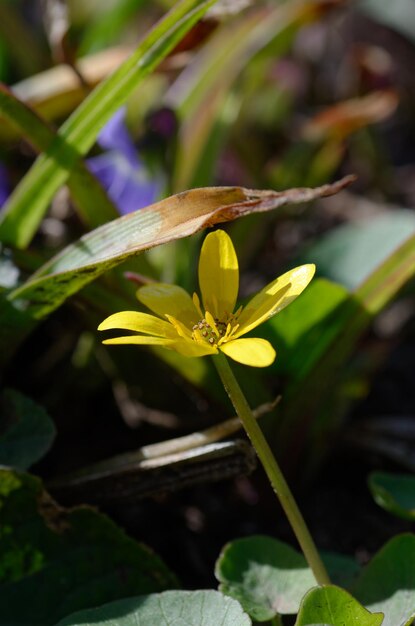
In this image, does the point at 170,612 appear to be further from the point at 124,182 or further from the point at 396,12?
the point at 396,12

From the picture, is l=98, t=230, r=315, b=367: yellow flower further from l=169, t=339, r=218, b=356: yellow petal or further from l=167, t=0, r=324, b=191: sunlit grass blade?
l=167, t=0, r=324, b=191: sunlit grass blade

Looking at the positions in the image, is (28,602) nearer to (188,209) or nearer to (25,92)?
(188,209)

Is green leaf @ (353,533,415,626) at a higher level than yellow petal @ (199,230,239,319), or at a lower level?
lower

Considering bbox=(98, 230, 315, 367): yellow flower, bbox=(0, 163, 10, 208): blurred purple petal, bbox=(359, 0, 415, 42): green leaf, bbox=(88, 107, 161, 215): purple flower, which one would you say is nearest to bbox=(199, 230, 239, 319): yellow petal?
bbox=(98, 230, 315, 367): yellow flower

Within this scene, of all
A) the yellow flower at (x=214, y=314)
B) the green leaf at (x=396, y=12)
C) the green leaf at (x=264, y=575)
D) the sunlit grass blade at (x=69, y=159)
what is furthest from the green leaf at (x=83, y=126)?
the green leaf at (x=396, y=12)

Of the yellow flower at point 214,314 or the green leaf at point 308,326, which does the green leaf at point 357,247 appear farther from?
the yellow flower at point 214,314

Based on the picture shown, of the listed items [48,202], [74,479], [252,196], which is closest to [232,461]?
[74,479]
